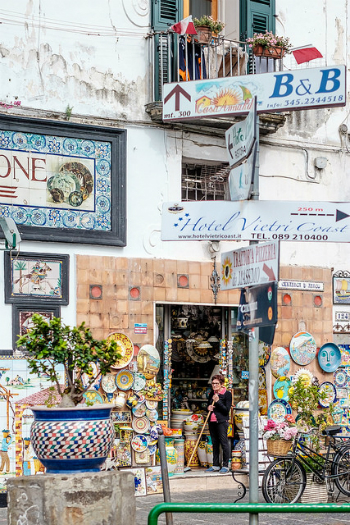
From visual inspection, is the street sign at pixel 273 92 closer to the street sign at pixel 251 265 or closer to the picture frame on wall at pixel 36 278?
A: the street sign at pixel 251 265

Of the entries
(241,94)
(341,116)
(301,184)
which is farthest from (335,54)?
(241,94)

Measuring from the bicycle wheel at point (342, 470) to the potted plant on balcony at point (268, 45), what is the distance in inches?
235

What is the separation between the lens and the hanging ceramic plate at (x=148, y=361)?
12.5 m

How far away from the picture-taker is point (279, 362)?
1370 cm

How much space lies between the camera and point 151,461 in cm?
1243

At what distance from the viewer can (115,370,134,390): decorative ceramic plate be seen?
40.2 ft

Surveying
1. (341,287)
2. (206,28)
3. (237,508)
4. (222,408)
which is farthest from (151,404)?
(237,508)

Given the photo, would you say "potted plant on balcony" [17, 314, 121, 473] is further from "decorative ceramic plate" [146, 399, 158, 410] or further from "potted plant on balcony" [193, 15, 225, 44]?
"potted plant on balcony" [193, 15, 225, 44]

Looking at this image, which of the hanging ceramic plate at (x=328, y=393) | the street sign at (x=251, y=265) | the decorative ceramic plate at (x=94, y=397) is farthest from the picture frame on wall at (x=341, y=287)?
the street sign at (x=251, y=265)

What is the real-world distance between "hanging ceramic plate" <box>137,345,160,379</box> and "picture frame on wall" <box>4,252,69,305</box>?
4.52 ft

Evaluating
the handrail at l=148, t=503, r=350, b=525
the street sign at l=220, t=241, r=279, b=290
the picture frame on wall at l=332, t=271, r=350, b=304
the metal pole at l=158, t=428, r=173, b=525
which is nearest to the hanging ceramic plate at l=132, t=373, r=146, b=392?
the picture frame on wall at l=332, t=271, r=350, b=304

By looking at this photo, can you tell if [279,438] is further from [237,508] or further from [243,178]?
[237,508]

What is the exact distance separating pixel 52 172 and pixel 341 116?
17.7ft

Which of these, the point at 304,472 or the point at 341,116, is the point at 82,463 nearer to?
the point at 304,472
